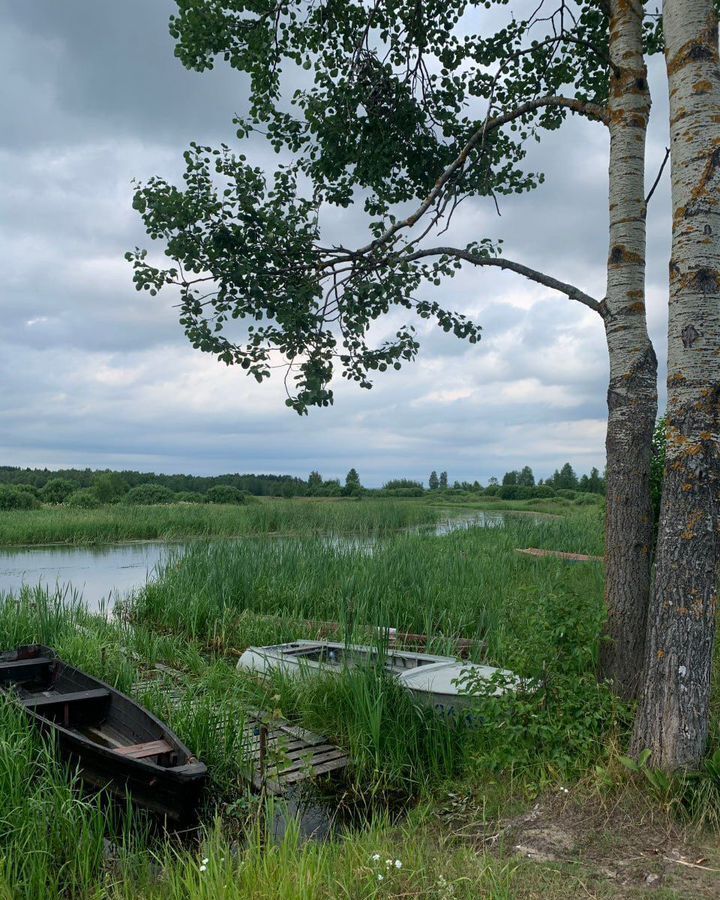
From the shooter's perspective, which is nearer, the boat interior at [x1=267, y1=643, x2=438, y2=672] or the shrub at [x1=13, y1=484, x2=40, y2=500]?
the boat interior at [x1=267, y1=643, x2=438, y2=672]

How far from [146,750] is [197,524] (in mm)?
21349

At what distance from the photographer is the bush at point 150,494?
42.0m

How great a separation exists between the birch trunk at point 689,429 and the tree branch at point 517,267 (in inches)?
45.9

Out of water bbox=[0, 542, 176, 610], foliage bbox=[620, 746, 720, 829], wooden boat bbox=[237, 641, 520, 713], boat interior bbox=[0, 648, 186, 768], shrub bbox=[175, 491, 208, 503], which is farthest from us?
shrub bbox=[175, 491, 208, 503]

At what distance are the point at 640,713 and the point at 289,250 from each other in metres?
4.63

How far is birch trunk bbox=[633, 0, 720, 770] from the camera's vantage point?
4035 mm

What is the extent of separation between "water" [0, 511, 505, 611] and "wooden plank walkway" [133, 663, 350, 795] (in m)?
7.70

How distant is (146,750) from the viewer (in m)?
5.22

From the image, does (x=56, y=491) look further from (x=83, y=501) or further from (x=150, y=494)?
(x=83, y=501)

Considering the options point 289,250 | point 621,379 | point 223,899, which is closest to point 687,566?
point 621,379

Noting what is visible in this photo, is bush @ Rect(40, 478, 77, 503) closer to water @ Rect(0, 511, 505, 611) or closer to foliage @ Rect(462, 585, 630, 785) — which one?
water @ Rect(0, 511, 505, 611)

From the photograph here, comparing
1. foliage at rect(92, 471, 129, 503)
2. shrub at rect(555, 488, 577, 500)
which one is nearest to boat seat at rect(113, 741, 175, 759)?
foliage at rect(92, 471, 129, 503)

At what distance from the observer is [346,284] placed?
268 inches

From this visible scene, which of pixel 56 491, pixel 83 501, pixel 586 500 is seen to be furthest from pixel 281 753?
pixel 586 500
